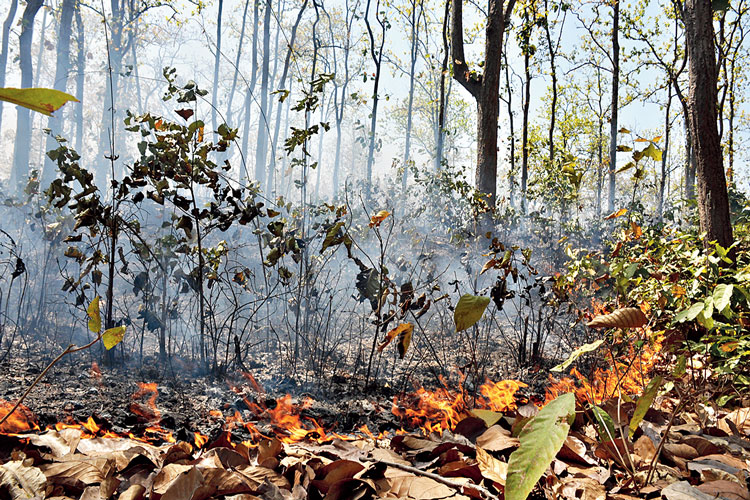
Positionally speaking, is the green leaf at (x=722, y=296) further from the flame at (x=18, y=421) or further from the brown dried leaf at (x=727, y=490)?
the flame at (x=18, y=421)

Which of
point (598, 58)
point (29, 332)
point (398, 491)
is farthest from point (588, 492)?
point (598, 58)

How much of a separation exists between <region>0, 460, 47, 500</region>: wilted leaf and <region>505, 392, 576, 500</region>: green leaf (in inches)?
35.8

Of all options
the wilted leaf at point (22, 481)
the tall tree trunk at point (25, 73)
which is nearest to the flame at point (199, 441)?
the wilted leaf at point (22, 481)

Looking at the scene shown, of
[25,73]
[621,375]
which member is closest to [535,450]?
[621,375]

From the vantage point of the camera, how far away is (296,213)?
3.39 metres

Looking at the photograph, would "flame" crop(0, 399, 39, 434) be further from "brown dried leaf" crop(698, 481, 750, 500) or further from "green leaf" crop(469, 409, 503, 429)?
"brown dried leaf" crop(698, 481, 750, 500)

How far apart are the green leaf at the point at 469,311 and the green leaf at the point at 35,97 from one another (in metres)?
0.88

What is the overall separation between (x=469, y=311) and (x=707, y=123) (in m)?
2.86

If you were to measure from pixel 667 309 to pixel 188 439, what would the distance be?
2101 mm

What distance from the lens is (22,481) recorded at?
0.98 meters

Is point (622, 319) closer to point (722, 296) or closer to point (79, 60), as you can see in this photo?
point (722, 296)

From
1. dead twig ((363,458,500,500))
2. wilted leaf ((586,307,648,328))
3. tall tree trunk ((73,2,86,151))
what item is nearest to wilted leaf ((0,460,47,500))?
dead twig ((363,458,500,500))

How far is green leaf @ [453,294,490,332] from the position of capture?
1097 millimetres

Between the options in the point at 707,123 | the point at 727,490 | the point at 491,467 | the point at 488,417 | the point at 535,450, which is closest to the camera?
the point at 535,450
